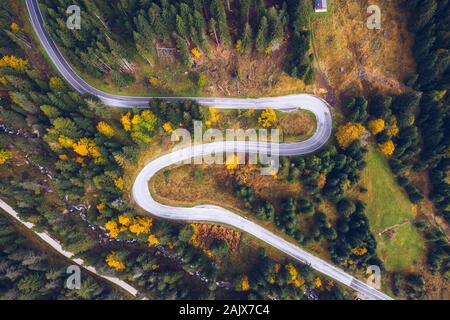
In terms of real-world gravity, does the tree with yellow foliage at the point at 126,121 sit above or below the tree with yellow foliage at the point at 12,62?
below

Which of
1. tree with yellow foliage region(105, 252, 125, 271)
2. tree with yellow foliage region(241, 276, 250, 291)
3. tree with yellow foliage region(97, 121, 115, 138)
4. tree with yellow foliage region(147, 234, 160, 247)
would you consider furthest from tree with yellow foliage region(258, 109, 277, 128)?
tree with yellow foliage region(105, 252, 125, 271)

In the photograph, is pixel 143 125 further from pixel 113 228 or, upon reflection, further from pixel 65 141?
pixel 113 228

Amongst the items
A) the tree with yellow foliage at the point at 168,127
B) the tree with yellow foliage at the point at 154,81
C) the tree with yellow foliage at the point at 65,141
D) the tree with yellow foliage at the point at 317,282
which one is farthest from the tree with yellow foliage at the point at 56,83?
the tree with yellow foliage at the point at 317,282

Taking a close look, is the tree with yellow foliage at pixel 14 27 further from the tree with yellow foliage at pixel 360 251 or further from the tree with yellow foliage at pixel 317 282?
the tree with yellow foliage at pixel 360 251

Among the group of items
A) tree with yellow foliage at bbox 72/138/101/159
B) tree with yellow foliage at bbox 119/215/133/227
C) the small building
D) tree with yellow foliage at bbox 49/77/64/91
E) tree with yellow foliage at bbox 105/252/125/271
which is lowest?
tree with yellow foliage at bbox 105/252/125/271

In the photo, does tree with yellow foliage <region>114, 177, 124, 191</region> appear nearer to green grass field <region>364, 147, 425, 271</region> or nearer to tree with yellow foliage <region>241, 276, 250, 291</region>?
tree with yellow foliage <region>241, 276, 250, 291</region>

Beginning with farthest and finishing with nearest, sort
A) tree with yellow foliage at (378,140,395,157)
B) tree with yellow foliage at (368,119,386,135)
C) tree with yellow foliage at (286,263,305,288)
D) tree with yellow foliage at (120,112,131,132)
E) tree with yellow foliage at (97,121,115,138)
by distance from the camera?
tree with yellow foliage at (378,140,395,157) < tree with yellow foliage at (368,119,386,135) < tree with yellow foliage at (286,263,305,288) < tree with yellow foliage at (120,112,131,132) < tree with yellow foliage at (97,121,115,138)

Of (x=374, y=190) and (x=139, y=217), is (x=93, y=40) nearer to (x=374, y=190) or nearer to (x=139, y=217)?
(x=139, y=217)
